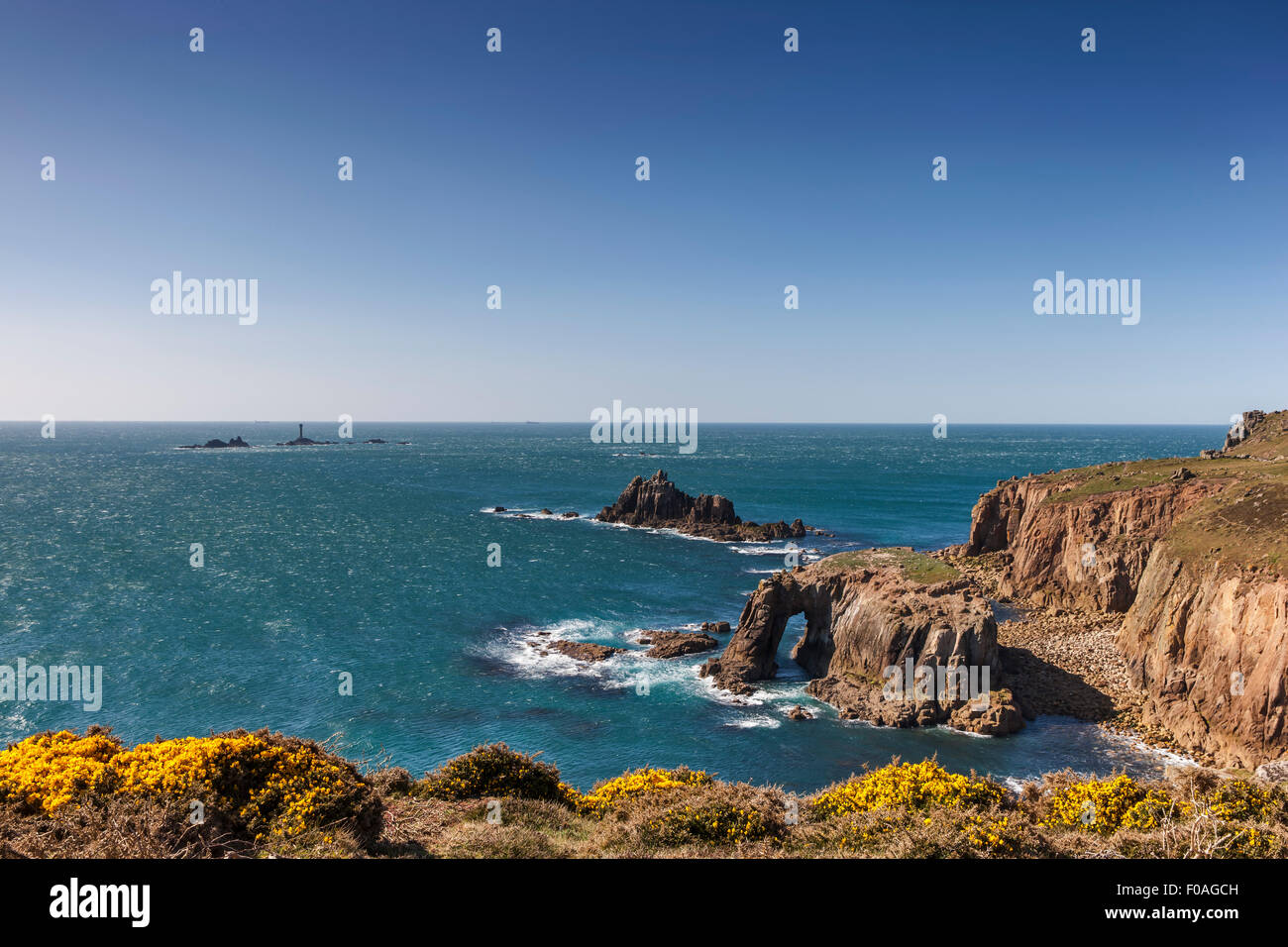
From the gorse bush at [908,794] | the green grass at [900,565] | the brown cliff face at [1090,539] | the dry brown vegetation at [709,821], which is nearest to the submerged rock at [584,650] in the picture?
the green grass at [900,565]

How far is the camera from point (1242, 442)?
87750 millimetres

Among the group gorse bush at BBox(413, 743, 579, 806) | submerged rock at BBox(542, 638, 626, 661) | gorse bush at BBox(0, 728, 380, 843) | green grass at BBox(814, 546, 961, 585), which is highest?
gorse bush at BBox(0, 728, 380, 843)

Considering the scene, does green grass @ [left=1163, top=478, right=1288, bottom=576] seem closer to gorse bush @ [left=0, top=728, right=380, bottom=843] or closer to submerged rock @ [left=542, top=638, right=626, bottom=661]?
submerged rock @ [left=542, top=638, right=626, bottom=661]

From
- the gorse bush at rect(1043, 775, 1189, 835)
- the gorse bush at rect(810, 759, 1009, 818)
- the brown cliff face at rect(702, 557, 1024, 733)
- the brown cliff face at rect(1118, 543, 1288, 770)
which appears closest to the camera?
the gorse bush at rect(1043, 775, 1189, 835)

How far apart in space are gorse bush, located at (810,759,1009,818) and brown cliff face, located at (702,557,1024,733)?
2452 cm

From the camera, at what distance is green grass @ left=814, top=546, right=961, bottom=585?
53.1m

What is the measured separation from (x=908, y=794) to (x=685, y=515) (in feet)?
309

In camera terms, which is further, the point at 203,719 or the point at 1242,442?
the point at 1242,442

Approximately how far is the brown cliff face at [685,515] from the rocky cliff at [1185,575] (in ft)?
111

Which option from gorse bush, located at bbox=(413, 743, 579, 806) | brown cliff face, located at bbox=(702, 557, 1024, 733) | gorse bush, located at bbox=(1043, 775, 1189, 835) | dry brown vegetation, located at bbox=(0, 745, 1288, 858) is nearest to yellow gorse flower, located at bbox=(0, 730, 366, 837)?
dry brown vegetation, located at bbox=(0, 745, 1288, 858)

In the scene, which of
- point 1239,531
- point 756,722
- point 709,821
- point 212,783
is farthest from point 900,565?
point 212,783
